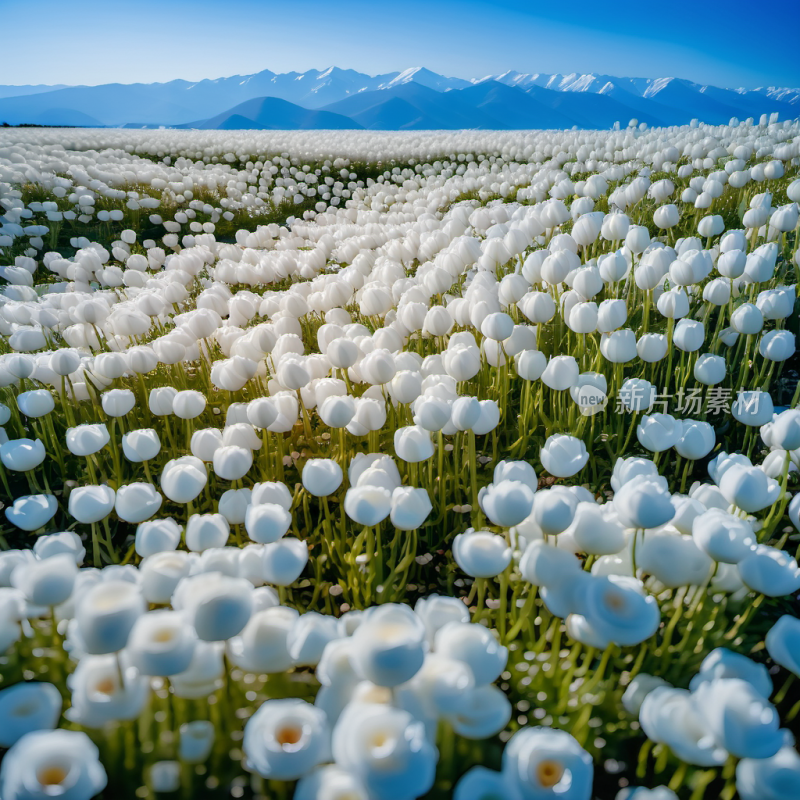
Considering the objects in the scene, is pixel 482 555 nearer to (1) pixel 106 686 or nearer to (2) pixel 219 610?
(2) pixel 219 610

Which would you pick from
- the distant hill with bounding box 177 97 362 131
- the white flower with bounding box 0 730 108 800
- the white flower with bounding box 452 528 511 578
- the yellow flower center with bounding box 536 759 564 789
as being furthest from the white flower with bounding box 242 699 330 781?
the distant hill with bounding box 177 97 362 131

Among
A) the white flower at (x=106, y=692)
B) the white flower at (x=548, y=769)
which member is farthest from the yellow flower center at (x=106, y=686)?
the white flower at (x=548, y=769)

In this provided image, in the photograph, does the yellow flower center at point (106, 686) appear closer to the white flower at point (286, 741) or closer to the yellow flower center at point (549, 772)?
the white flower at point (286, 741)

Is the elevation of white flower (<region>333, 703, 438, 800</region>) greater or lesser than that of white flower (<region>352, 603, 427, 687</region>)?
lesser

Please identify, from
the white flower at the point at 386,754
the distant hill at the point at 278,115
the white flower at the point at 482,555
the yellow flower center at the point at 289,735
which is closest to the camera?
the white flower at the point at 386,754

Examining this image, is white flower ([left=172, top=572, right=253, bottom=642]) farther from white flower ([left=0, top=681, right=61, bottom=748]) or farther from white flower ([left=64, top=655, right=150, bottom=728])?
white flower ([left=0, top=681, right=61, bottom=748])

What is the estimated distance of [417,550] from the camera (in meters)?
2.55

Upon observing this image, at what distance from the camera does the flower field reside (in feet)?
3.22

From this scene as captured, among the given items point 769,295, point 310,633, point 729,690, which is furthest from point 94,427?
point 769,295

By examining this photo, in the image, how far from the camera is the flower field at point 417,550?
981 mm

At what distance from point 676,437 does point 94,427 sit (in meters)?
2.37

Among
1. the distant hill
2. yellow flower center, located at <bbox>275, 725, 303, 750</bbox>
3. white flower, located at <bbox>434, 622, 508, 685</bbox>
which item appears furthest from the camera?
the distant hill

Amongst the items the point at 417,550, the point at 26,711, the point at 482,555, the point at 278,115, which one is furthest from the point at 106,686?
the point at 278,115

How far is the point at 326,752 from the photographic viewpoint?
97 centimetres
